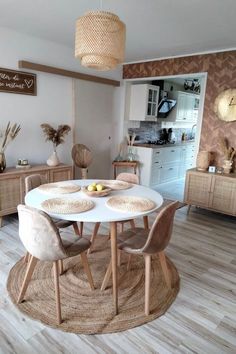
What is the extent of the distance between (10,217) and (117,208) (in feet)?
7.49

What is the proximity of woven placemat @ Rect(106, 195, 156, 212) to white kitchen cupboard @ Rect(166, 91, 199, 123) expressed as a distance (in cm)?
440

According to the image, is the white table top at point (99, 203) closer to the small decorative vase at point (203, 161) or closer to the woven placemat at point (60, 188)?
the woven placemat at point (60, 188)

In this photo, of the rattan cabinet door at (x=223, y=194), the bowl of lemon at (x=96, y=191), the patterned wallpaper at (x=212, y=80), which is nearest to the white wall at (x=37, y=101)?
the patterned wallpaper at (x=212, y=80)

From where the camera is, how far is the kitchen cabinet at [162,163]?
512cm

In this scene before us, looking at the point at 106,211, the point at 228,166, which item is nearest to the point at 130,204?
the point at 106,211

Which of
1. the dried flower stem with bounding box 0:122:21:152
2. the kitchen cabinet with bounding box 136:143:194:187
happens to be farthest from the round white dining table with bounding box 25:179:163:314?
the kitchen cabinet with bounding box 136:143:194:187

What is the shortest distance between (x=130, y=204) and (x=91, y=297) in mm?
813

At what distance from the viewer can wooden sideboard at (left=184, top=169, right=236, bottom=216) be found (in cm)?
355

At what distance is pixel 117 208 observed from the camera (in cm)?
192

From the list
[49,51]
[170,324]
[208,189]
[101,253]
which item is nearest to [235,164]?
[208,189]

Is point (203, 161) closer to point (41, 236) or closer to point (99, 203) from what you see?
point (99, 203)

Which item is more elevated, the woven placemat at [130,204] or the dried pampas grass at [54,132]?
the dried pampas grass at [54,132]

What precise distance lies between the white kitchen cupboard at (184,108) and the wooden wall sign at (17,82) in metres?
3.44

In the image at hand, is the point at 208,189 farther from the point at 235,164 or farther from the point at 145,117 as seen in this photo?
the point at 145,117
